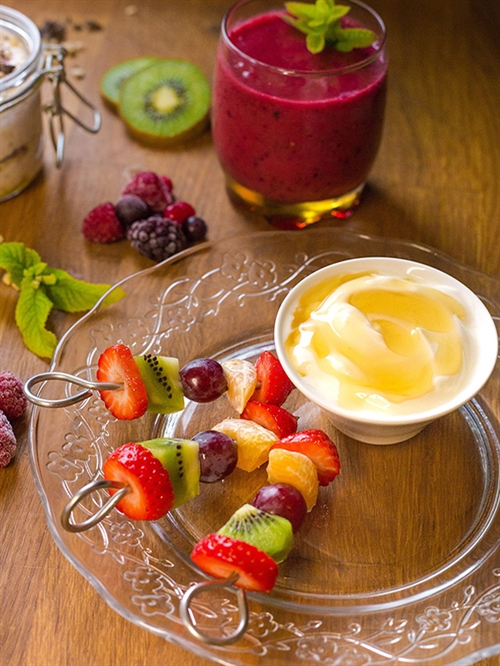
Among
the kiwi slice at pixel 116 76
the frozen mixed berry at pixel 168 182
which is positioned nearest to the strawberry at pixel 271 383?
the frozen mixed berry at pixel 168 182

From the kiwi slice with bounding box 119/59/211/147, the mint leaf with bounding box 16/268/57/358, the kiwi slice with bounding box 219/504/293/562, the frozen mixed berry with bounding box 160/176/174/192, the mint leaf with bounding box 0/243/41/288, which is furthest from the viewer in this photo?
the kiwi slice with bounding box 119/59/211/147

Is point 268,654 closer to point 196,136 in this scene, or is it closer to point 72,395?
point 72,395

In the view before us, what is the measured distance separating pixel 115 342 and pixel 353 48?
845 millimetres

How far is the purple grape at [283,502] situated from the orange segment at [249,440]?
8 centimetres

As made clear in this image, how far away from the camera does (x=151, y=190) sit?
77.2 inches

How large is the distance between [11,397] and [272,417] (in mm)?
501

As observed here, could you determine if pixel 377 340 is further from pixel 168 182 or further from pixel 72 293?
pixel 168 182

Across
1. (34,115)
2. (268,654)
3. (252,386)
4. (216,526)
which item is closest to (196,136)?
(34,115)

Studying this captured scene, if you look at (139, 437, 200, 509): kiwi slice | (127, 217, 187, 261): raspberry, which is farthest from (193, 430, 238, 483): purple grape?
(127, 217, 187, 261): raspberry

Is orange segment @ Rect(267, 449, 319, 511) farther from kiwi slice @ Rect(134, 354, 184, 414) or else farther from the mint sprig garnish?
the mint sprig garnish

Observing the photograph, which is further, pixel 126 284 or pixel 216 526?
pixel 126 284

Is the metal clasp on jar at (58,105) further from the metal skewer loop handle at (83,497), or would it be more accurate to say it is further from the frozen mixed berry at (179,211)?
the metal skewer loop handle at (83,497)

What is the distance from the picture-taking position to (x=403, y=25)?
263 centimetres

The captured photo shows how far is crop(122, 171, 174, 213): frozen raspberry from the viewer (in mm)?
1963
